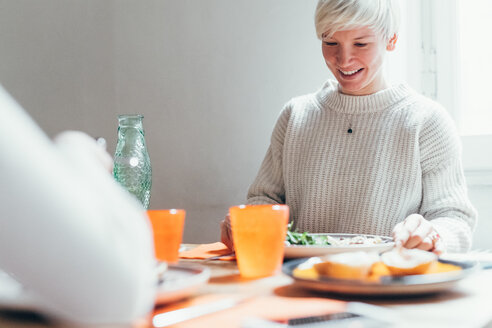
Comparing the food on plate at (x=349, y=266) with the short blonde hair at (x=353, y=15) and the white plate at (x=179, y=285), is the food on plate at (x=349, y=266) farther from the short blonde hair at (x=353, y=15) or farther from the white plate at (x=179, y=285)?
the short blonde hair at (x=353, y=15)

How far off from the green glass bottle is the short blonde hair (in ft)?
1.95

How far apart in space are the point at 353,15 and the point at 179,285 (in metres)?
1.07

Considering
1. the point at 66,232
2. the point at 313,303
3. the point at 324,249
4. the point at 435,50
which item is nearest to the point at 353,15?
the point at 435,50

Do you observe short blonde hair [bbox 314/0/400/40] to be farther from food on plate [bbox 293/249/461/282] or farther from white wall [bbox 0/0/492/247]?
food on plate [bbox 293/249/461/282]

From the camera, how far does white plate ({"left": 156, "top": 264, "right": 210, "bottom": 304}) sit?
574 millimetres

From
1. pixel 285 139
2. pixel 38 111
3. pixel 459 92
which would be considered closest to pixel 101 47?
pixel 38 111

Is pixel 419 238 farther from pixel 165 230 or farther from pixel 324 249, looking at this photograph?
pixel 165 230

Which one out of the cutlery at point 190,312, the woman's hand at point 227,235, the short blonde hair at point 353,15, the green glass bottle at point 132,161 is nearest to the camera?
the cutlery at point 190,312

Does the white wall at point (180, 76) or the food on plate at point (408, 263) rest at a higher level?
the white wall at point (180, 76)

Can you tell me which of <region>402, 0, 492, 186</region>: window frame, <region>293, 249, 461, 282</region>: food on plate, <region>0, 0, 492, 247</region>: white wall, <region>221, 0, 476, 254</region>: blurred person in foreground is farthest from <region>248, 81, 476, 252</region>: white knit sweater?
<region>293, 249, 461, 282</region>: food on plate

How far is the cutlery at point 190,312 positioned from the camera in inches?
21.0

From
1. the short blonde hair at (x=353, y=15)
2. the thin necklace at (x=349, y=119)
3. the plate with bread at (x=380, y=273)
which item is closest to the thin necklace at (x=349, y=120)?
the thin necklace at (x=349, y=119)

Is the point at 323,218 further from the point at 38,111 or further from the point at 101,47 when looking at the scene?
the point at 38,111

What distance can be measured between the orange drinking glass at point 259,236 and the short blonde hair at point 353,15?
83cm
